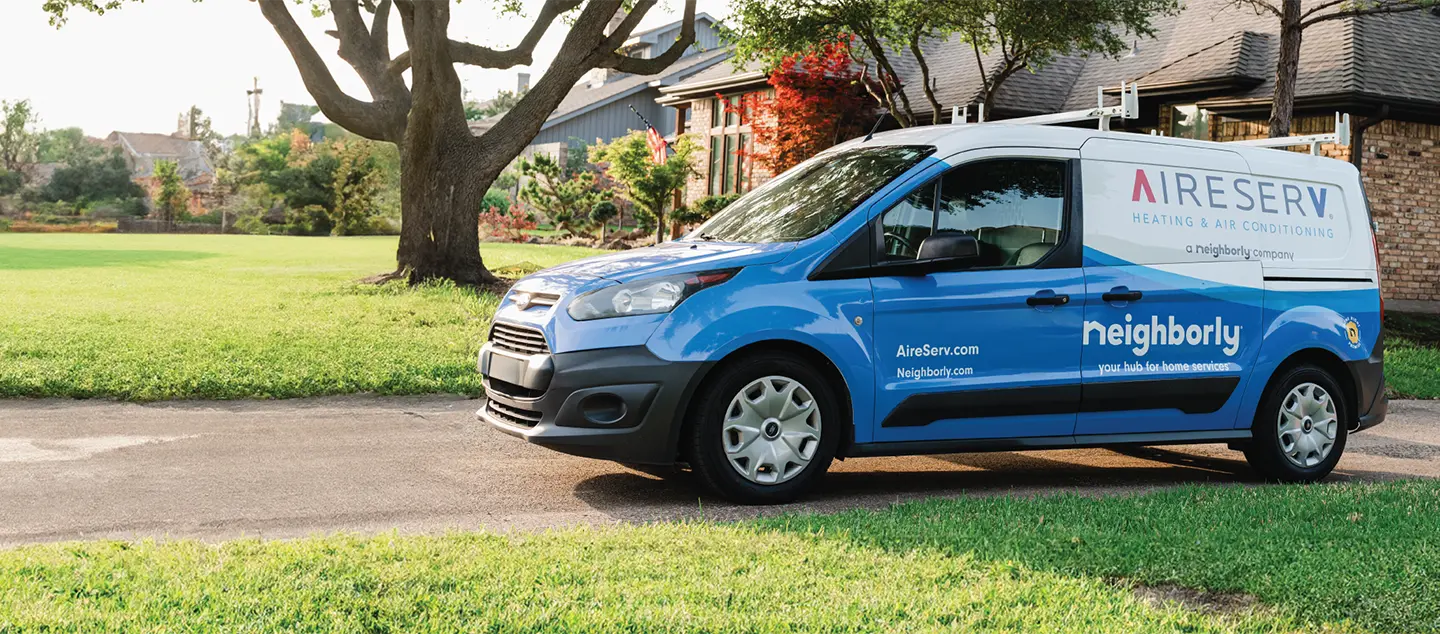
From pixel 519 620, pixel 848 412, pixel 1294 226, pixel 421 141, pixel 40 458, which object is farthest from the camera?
pixel 421 141

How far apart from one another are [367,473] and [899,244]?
10.3 feet

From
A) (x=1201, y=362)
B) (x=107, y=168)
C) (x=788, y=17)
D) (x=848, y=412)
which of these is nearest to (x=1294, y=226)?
(x=1201, y=362)

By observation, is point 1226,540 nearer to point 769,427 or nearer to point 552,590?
point 769,427

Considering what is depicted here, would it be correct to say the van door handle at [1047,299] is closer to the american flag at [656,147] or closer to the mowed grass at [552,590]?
the mowed grass at [552,590]

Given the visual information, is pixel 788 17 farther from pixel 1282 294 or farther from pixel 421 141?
pixel 1282 294

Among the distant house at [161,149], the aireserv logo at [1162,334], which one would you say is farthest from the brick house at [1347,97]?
the distant house at [161,149]

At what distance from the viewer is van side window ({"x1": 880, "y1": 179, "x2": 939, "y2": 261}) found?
7020mm

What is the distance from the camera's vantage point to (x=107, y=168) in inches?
2213

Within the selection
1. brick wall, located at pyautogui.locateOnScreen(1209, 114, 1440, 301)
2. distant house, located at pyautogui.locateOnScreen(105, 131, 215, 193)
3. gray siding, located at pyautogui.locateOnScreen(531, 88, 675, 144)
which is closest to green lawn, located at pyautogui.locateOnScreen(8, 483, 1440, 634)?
brick wall, located at pyautogui.locateOnScreen(1209, 114, 1440, 301)

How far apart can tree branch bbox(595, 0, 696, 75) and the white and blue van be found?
12.3 meters

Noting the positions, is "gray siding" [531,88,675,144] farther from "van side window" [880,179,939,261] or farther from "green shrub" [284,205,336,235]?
"van side window" [880,179,939,261]

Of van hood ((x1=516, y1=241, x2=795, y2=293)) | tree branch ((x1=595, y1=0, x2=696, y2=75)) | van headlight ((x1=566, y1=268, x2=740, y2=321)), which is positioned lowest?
van headlight ((x1=566, y1=268, x2=740, y2=321))

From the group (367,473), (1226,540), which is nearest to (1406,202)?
(1226,540)

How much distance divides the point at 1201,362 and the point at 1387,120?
15849 millimetres
